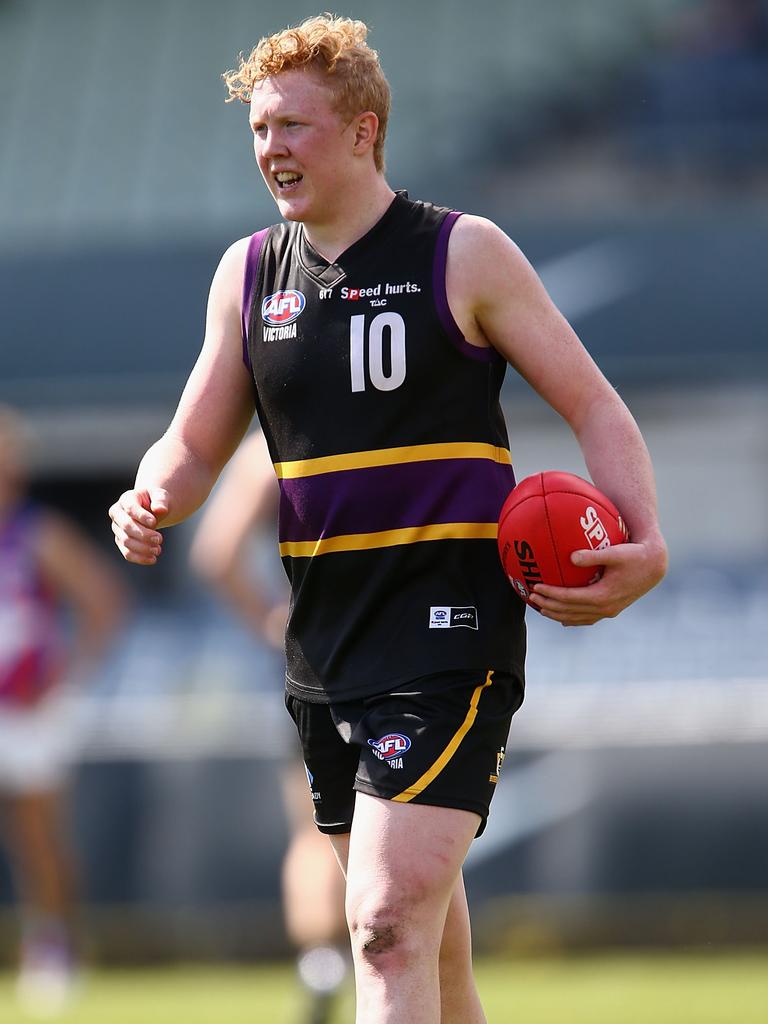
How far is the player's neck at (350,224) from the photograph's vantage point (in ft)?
11.6

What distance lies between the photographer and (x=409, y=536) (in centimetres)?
342

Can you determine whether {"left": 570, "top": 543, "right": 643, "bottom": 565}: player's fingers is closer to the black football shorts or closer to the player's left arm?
the player's left arm

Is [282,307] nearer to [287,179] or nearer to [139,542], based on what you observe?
[287,179]

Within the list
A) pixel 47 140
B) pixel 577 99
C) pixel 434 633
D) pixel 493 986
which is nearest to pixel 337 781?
pixel 434 633

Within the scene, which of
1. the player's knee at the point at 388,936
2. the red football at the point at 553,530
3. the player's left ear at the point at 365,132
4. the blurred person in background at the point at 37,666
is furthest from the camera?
the blurred person in background at the point at 37,666

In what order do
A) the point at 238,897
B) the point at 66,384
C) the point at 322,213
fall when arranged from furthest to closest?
1. the point at 66,384
2. the point at 238,897
3. the point at 322,213

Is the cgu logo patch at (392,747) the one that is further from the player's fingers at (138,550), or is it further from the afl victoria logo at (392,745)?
the player's fingers at (138,550)

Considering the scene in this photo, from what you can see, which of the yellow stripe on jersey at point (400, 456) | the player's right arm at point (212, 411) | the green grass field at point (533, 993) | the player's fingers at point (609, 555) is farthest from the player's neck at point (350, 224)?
the green grass field at point (533, 993)

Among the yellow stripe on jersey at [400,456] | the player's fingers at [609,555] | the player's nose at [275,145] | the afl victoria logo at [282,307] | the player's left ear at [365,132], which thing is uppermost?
the player's left ear at [365,132]

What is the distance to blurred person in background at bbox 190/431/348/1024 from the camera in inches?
220

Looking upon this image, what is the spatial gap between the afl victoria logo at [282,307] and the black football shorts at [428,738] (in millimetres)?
783

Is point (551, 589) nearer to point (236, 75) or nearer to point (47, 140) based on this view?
point (236, 75)

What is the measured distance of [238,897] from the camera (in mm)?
8562

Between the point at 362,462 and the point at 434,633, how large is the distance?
1.21 feet
